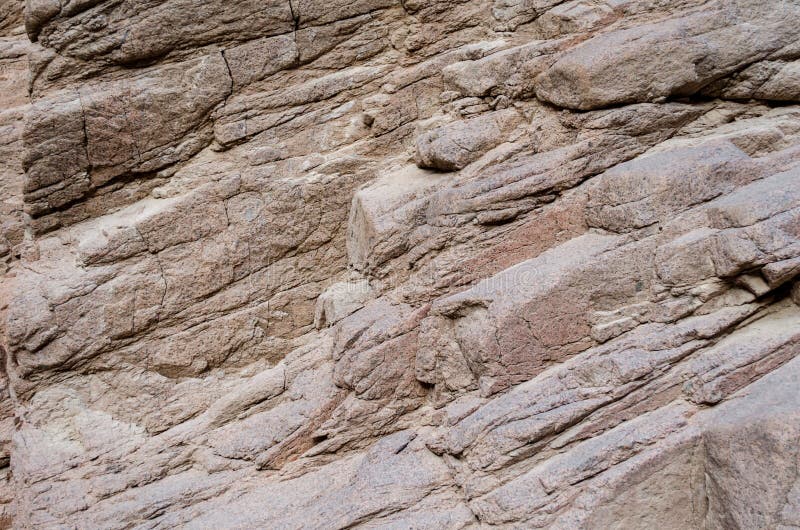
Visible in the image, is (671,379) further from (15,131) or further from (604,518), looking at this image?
(15,131)

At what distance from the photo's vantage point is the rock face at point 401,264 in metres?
7.09

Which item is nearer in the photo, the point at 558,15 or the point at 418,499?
the point at 418,499

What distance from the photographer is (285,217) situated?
10688 mm

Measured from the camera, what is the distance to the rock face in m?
7.09

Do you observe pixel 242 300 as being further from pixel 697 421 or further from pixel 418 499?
pixel 697 421

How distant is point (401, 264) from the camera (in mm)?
9320

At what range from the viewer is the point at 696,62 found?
8516mm

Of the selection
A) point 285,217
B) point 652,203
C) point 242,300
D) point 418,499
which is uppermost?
point 652,203

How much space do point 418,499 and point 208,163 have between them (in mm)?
6140

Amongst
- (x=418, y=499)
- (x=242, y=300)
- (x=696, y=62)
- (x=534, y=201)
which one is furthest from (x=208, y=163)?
(x=696, y=62)

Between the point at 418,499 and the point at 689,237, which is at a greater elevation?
the point at 689,237

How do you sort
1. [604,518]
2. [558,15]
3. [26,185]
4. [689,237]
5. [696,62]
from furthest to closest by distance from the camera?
[26,185]
[558,15]
[696,62]
[689,237]
[604,518]

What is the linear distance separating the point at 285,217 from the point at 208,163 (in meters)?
1.50

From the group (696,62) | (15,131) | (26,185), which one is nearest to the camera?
(696,62)
